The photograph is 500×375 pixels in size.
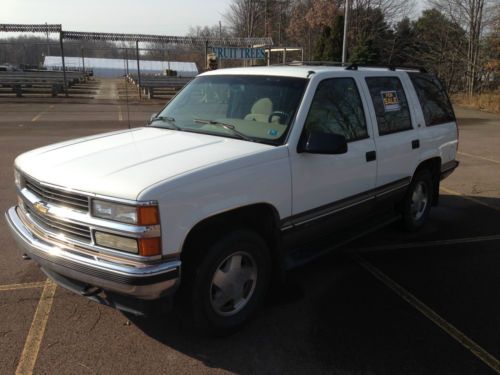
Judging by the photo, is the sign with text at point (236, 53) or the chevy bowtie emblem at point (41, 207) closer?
the chevy bowtie emblem at point (41, 207)

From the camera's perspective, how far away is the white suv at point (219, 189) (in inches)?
114

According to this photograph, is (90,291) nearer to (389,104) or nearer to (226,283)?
(226,283)

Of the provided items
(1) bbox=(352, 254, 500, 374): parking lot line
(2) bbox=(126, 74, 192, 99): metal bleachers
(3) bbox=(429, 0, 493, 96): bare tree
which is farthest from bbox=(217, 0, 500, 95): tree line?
(1) bbox=(352, 254, 500, 374): parking lot line

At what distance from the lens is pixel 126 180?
9.56ft

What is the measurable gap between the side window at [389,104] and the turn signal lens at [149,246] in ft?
8.98

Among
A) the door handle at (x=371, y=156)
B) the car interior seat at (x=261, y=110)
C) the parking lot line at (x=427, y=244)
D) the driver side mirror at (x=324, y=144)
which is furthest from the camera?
the parking lot line at (x=427, y=244)

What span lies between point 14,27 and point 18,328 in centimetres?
2622

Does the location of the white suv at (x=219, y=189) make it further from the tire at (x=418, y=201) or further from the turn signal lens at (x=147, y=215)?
the tire at (x=418, y=201)

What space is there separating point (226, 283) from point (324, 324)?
0.87 m

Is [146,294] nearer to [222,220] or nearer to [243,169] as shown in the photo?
[222,220]

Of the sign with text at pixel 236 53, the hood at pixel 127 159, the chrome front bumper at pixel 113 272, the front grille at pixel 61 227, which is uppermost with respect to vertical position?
the sign with text at pixel 236 53

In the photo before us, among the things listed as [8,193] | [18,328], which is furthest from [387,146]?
[8,193]

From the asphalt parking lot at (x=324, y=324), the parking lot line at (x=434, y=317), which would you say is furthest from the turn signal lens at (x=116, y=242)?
the parking lot line at (x=434, y=317)

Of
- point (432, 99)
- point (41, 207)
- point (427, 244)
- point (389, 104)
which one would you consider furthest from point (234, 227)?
point (432, 99)
